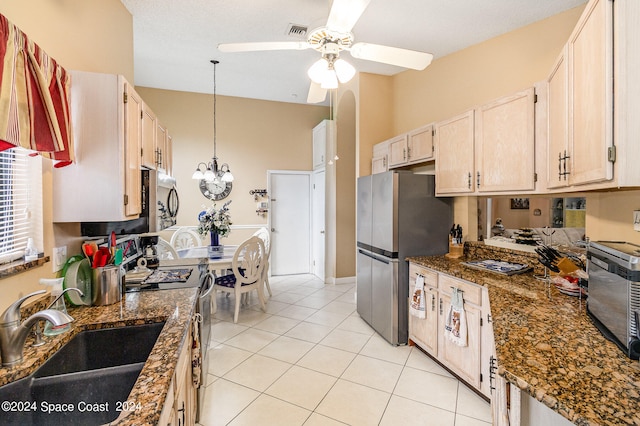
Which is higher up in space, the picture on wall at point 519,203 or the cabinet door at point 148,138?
the cabinet door at point 148,138

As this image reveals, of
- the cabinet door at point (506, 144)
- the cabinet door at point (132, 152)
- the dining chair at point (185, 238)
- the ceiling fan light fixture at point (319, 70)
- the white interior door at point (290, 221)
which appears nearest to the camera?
the cabinet door at point (132, 152)

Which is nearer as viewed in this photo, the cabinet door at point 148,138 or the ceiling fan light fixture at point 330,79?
the ceiling fan light fixture at point 330,79

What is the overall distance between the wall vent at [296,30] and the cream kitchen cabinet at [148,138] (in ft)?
5.26

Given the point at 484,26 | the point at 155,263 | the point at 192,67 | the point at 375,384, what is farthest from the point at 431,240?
the point at 192,67

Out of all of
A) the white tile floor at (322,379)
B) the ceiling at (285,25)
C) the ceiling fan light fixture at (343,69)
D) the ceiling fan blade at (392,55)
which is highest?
the ceiling at (285,25)

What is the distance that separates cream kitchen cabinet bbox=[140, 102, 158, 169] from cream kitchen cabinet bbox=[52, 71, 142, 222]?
36cm

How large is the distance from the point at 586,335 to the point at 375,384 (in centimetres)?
154

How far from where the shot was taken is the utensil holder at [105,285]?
5.26 feet

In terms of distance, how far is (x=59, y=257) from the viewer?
1643 mm

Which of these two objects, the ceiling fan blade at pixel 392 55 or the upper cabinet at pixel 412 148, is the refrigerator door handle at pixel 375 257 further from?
the ceiling fan blade at pixel 392 55

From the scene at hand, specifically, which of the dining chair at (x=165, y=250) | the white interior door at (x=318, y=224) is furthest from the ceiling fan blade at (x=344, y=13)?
the white interior door at (x=318, y=224)

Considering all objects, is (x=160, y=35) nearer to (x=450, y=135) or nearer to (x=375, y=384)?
(x=450, y=135)

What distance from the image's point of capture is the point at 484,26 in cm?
280

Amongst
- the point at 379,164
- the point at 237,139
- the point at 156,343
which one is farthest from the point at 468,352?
the point at 237,139
